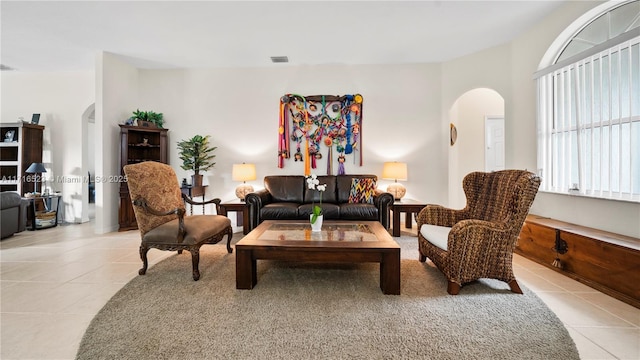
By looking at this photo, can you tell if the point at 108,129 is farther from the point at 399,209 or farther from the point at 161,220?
the point at 399,209

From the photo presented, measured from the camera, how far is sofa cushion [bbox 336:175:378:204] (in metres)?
4.33

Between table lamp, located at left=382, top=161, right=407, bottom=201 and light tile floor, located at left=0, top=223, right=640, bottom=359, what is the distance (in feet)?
6.11

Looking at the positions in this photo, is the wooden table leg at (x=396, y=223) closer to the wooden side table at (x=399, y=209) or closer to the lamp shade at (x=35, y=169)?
the wooden side table at (x=399, y=209)

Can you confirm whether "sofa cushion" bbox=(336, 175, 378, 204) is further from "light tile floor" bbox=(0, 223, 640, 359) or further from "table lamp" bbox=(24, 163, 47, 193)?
"table lamp" bbox=(24, 163, 47, 193)

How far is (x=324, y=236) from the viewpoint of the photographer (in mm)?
2416

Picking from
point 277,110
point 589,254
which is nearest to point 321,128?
point 277,110

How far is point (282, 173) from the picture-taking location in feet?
15.9

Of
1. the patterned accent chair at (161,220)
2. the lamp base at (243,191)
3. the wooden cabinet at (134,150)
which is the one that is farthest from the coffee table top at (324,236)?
the wooden cabinet at (134,150)

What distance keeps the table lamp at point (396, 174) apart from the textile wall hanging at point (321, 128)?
0.55 m

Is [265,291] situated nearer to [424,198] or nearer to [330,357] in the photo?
[330,357]

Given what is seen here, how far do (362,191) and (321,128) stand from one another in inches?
54.6

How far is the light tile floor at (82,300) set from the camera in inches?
60.6

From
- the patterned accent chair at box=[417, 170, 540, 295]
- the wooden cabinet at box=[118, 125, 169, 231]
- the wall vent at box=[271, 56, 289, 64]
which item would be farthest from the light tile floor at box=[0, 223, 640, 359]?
the wall vent at box=[271, 56, 289, 64]

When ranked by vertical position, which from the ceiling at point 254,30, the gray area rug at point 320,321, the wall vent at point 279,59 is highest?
the wall vent at point 279,59
